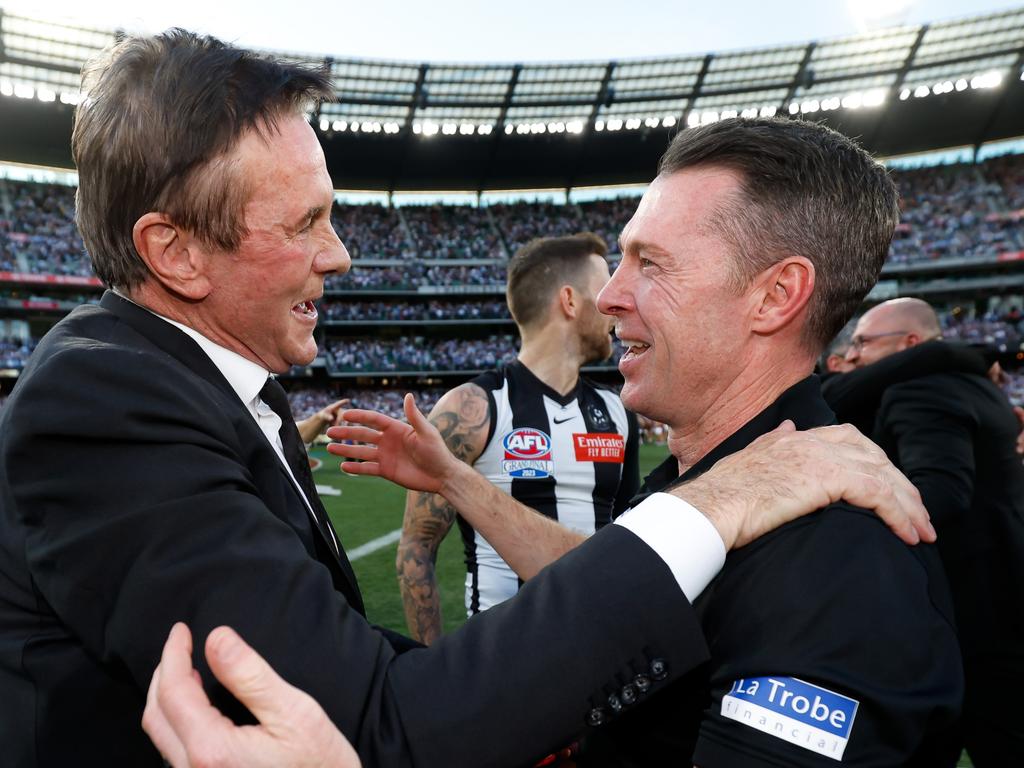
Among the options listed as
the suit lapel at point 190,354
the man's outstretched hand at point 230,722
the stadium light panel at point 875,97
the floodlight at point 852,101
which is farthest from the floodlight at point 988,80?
the man's outstretched hand at point 230,722

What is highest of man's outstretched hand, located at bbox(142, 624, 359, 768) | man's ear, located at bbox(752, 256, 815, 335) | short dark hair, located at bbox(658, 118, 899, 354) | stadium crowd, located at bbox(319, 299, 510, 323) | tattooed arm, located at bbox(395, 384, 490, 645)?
short dark hair, located at bbox(658, 118, 899, 354)

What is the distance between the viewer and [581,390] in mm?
4539

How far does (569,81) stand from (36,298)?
2974 cm

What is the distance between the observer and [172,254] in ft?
5.36

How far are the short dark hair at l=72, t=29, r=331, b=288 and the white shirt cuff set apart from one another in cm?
104

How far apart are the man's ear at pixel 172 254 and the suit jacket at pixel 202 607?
38 centimetres

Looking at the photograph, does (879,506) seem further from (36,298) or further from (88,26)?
(36,298)

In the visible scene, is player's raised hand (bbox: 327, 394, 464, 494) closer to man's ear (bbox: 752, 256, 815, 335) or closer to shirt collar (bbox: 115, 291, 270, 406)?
shirt collar (bbox: 115, 291, 270, 406)

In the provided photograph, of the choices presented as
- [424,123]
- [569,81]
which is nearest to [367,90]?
[424,123]

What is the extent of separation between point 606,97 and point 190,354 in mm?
41177

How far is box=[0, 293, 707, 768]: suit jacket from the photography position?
1.10m

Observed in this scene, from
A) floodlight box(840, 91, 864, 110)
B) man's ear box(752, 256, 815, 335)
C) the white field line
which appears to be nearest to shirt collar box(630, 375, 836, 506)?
man's ear box(752, 256, 815, 335)

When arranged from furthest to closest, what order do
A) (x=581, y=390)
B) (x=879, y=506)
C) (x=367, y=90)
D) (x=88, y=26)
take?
(x=367, y=90) → (x=88, y=26) → (x=581, y=390) → (x=879, y=506)

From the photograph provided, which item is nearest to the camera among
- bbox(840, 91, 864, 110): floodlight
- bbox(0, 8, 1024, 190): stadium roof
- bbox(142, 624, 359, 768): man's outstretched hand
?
bbox(142, 624, 359, 768): man's outstretched hand
